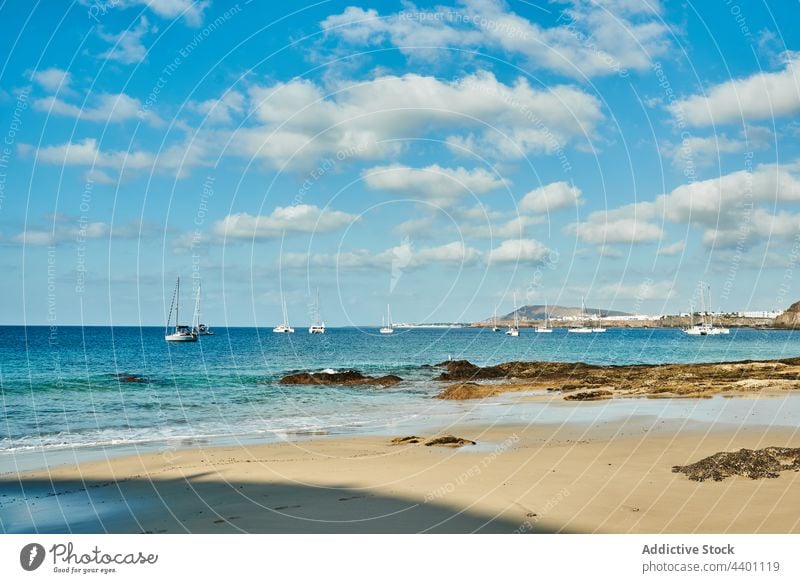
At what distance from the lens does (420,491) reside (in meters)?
12.2

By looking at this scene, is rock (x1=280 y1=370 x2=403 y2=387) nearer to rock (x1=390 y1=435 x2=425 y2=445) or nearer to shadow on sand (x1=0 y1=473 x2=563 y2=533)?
rock (x1=390 y1=435 x2=425 y2=445)

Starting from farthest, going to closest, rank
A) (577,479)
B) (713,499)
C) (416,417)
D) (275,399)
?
(275,399)
(416,417)
(577,479)
(713,499)

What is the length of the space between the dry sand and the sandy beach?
0.11ft

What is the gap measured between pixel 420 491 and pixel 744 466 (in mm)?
6137

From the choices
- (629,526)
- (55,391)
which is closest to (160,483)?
(629,526)

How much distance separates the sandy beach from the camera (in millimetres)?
10016

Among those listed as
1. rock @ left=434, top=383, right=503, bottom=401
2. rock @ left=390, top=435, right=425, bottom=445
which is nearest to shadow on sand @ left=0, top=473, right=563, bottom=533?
rock @ left=390, top=435, right=425, bottom=445

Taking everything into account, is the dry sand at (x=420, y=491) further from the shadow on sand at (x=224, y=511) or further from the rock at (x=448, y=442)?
the rock at (x=448, y=442)

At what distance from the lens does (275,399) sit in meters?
36.7

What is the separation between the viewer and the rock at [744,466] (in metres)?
12.1

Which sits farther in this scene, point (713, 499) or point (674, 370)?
point (674, 370)
